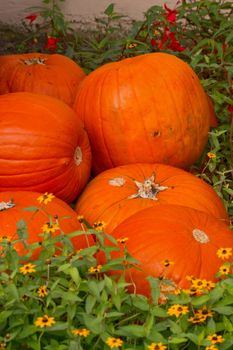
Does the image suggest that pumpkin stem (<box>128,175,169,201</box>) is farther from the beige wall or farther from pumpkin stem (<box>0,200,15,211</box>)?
the beige wall

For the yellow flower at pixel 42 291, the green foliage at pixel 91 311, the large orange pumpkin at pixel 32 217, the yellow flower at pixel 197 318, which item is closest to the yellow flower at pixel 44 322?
the green foliage at pixel 91 311

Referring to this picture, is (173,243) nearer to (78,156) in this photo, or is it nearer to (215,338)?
(215,338)

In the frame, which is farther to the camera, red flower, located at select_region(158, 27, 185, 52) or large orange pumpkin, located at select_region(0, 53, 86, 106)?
red flower, located at select_region(158, 27, 185, 52)

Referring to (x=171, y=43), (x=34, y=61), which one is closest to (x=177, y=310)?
(x=34, y=61)

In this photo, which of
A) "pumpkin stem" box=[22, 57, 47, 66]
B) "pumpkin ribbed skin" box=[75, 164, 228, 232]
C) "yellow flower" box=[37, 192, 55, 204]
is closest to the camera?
"yellow flower" box=[37, 192, 55, 204]

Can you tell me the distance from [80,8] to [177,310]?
3.68m

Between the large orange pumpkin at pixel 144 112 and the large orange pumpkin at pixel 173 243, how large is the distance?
2.40 feet

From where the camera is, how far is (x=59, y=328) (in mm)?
2291

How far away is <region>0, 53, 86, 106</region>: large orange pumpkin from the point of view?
4277 millimetres

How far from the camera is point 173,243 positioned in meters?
2.86

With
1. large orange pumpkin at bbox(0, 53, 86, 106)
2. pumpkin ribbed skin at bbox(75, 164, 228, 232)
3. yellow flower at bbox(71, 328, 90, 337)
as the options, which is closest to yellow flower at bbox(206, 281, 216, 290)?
yellow flower at bbox(71, 328, 90, 337)

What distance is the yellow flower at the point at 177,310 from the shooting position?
2294 millimetres

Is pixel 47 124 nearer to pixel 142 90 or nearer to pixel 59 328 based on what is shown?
pixel 142 90

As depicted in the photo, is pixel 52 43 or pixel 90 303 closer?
pixel 90 303
